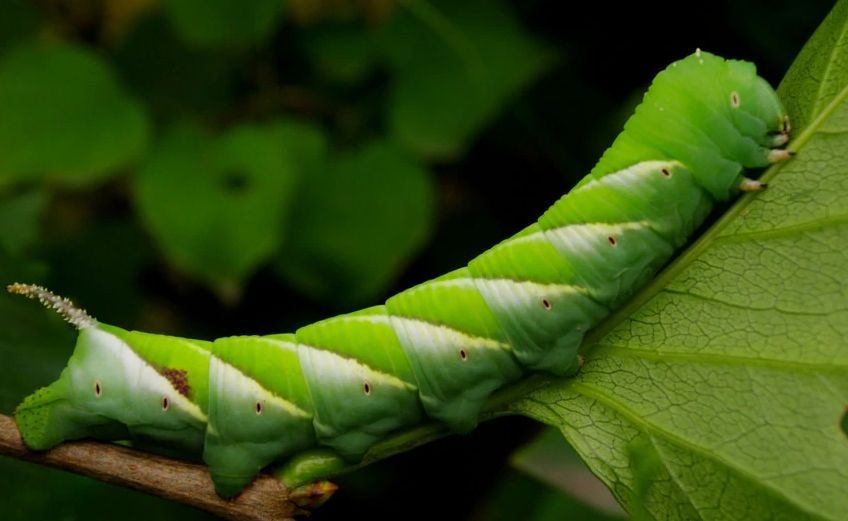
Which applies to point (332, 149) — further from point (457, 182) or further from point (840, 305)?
→ point (840, 305)

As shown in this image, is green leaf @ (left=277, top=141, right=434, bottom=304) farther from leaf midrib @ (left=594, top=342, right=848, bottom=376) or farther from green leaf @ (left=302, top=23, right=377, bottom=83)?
leaf midrib @ (left=594, top=342, right=848, bottom=376)

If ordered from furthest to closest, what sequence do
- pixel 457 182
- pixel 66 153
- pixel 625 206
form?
pixel 457 182 → pixel 66 153 → pixel 625 206

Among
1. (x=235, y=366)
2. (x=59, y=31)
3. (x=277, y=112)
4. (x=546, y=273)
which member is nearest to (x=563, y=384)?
(x=546, y=273)

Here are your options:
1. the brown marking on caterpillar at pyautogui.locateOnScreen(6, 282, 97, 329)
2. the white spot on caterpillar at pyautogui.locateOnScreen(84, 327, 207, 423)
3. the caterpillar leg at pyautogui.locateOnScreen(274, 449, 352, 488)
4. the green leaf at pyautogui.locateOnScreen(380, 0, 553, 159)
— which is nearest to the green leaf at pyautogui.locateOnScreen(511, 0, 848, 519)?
the caterpillar leg at pyautogui.locateOnScreen(274, 449, 352, 488)

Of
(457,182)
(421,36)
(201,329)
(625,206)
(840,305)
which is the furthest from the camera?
(457,182)

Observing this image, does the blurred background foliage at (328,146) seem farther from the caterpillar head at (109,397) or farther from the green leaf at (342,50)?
the caterpillar head at (109,397)

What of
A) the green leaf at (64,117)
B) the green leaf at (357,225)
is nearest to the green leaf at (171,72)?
the green leaf at (64,117)

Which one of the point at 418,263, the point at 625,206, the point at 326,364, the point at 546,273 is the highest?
the point at 625,206
